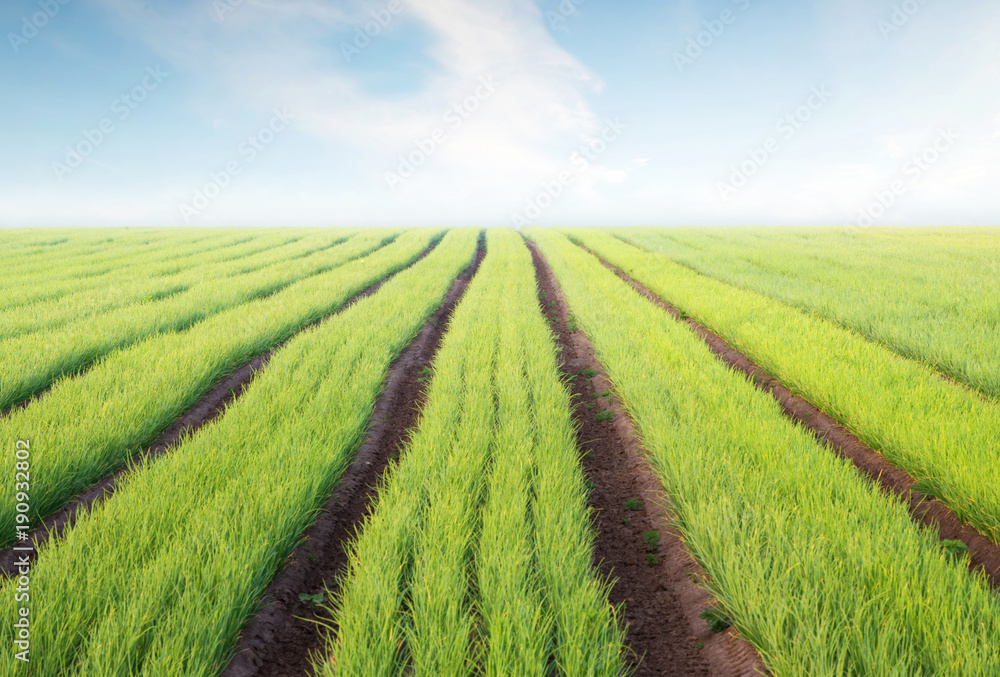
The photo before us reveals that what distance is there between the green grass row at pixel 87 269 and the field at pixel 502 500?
3145mm

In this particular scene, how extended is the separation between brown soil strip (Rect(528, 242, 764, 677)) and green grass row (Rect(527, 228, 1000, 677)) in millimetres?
138

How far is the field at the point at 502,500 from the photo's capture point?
1.97 meters

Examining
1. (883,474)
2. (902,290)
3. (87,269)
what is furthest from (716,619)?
(87,269)

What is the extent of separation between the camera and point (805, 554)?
7.52 feet

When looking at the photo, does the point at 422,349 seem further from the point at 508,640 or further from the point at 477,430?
the point at 508,640

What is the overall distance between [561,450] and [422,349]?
4.06 m

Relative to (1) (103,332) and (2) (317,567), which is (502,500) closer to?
(2) (317,567)

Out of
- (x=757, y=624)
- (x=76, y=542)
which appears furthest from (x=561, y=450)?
(x=76, y=542)

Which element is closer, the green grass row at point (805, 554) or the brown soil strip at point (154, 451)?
the green grass row at point (805, 554)

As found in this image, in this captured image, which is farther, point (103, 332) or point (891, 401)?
point (103, 332)

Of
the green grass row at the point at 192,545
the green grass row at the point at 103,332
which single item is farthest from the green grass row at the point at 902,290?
the green grass row at the point at 103,332

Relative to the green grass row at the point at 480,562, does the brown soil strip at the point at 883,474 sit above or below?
below

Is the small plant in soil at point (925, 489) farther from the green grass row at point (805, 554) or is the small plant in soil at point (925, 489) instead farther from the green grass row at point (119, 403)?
the green grass row at point (119, 403)

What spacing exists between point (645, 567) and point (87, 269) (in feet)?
52.8
